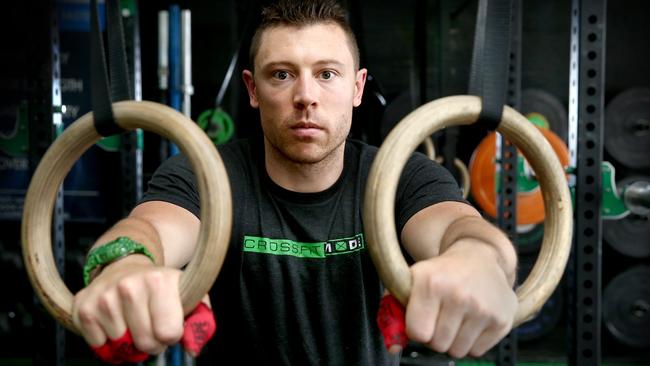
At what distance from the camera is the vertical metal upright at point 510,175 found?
1738 mm

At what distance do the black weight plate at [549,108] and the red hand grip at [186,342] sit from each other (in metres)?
2.71

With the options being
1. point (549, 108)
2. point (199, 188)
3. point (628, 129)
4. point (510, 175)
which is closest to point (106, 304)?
point (199, 188)

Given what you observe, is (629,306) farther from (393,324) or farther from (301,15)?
(393,324)

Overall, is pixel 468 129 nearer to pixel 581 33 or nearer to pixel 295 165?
pixel 581 33

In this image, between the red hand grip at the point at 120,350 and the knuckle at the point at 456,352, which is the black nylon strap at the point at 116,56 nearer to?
the red hand grip at the point at 120,350

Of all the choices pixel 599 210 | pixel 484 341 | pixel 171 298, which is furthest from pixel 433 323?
pixel 599 210

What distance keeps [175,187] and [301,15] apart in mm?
468

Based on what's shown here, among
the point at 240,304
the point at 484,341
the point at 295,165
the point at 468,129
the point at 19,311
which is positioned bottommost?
the point at 19,311

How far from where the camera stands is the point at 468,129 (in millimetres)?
2977

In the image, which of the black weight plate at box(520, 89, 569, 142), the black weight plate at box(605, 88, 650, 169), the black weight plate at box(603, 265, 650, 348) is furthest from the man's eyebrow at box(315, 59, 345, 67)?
the black weight plate at box(603, 265, 650, 348)

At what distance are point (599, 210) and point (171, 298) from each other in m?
1.17

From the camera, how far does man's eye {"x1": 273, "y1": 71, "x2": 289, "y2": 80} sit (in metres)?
1.05

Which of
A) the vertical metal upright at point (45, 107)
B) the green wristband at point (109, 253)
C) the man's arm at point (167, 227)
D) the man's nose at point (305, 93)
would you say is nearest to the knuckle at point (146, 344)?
the green wristband at point (109, 253)

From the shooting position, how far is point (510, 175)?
1.78 meters
